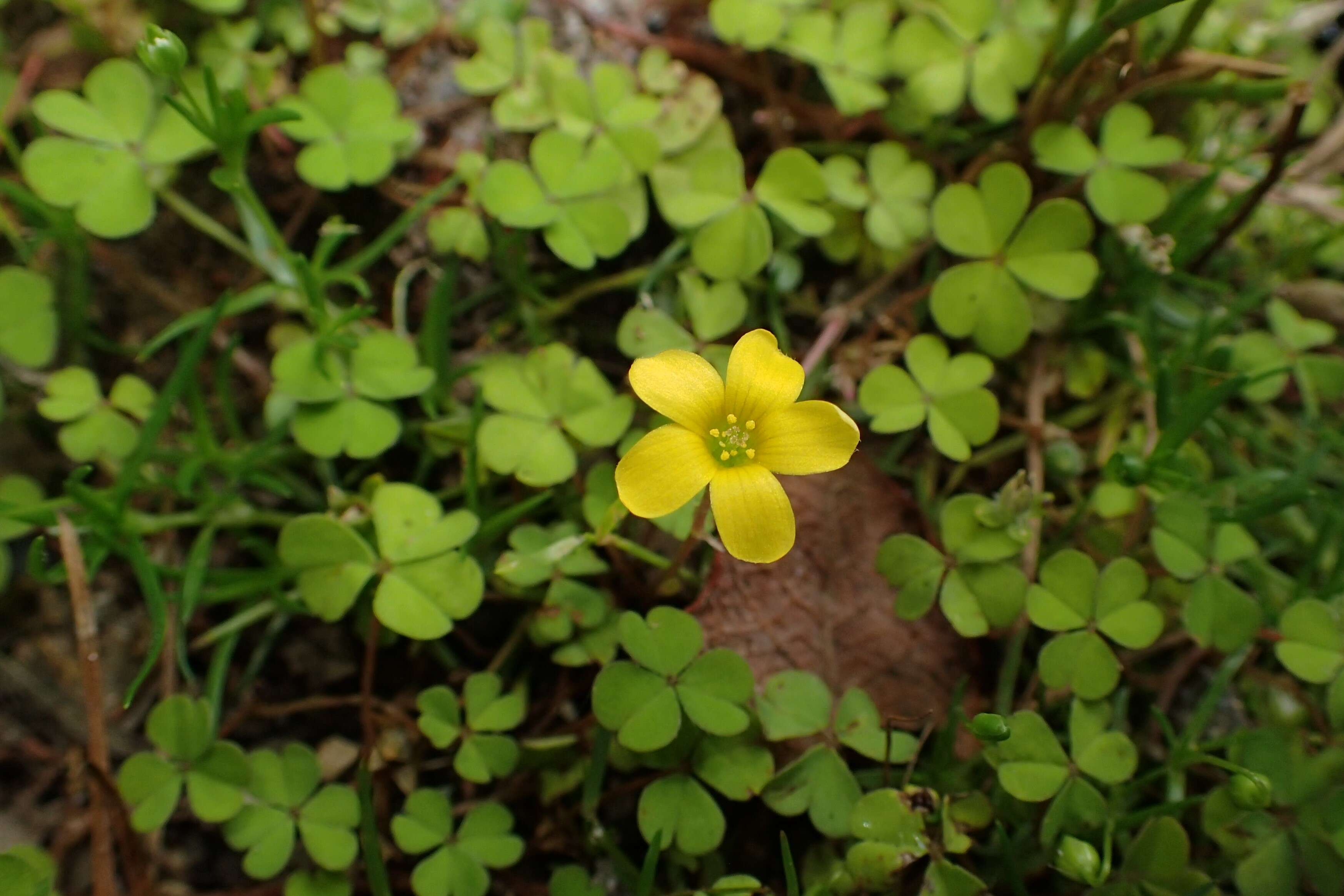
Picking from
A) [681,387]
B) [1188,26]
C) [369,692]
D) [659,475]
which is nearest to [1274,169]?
[1188,26]

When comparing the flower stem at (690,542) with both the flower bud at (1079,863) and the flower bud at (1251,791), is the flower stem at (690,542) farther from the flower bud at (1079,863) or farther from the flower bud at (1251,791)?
the flower bud at (1251,791)

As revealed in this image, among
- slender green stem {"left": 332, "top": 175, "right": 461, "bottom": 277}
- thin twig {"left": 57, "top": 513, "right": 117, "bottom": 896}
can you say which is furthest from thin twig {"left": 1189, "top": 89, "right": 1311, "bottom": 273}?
thin twig {"left": 57, "top": 513, "right": 117, "bottom": 896}

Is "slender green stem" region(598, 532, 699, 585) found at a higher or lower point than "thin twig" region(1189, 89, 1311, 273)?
lower

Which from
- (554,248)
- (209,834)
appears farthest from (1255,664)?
(209,834)

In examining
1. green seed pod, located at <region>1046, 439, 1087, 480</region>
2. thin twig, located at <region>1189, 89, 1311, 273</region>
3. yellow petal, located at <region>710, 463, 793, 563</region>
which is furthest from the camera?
green seed pod, located at <region>1046, 439, 1087, 480</region>

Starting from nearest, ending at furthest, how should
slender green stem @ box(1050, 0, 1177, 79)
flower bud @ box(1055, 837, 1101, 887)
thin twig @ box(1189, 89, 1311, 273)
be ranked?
flower bud @ box(1055, 837, 1101, 887) < slender green stem @ box(1050, 0, 1177, 79) < thin twig @ box(1189, 89, 1311, 273)

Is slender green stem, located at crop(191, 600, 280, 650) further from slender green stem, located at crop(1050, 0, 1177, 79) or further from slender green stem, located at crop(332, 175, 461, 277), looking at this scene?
slender green stem, located at crop(1050, 0, 1177, 79)

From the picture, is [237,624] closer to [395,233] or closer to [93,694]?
[93,694]
